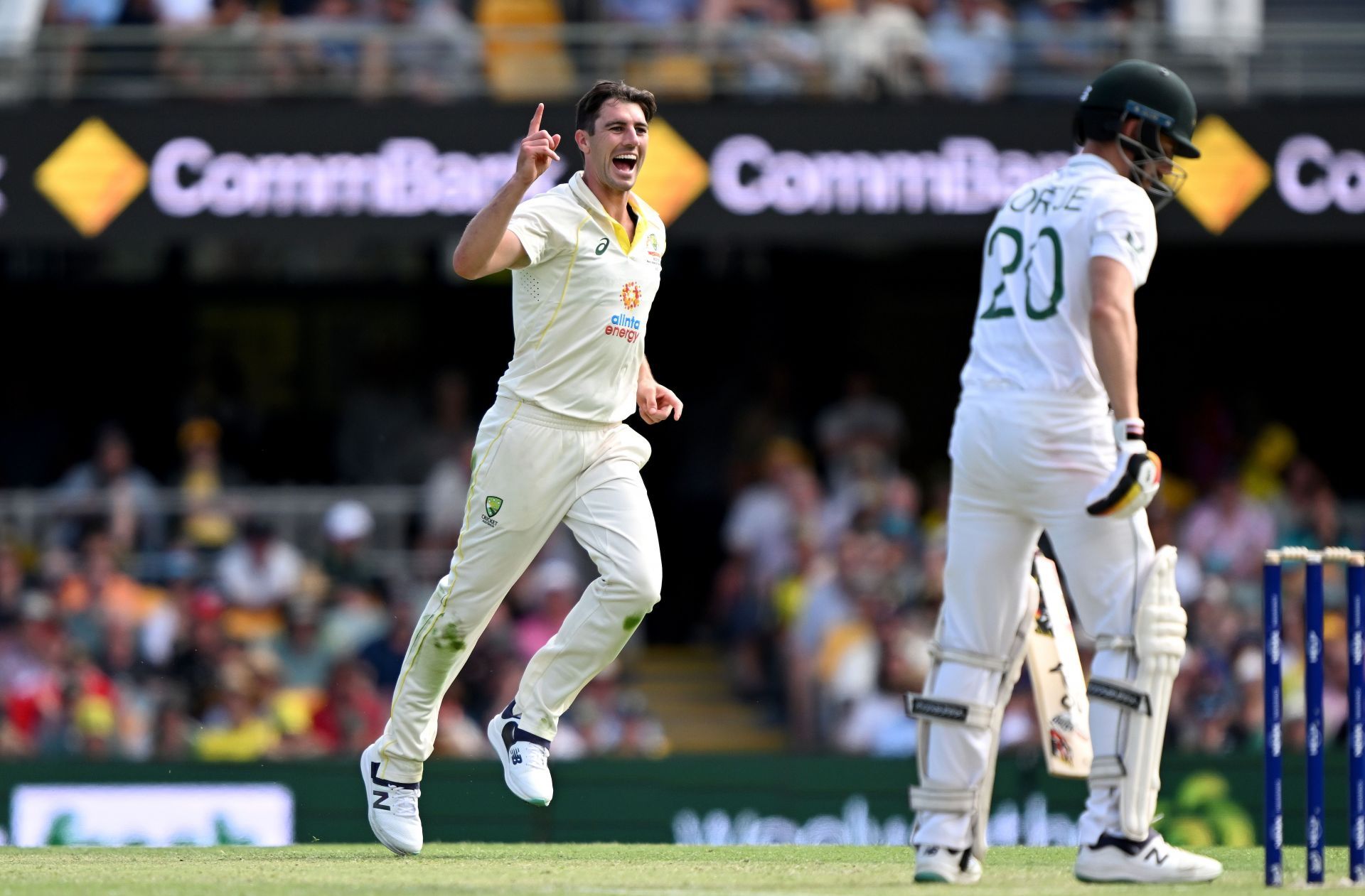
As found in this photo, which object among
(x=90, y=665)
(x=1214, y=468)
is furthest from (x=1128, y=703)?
(x=1214, y=468)

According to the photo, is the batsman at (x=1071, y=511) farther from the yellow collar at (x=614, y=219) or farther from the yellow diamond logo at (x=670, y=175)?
the yellow diamond logo at (x=670, y=175)

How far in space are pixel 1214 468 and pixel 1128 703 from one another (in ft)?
29.3

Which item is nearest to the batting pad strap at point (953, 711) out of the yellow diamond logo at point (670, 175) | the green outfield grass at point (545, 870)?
the green outfield grass at point (545, 870)

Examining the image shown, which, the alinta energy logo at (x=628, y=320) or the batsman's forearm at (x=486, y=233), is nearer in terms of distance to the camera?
the batsman's forearm at (x=486, y=233)

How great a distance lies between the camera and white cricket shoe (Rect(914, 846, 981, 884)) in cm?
554

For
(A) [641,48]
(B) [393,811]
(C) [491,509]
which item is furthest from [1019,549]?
(A) [641,48]

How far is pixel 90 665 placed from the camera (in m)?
11.5

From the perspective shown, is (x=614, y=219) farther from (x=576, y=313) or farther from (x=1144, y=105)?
(x=1144, y=105)

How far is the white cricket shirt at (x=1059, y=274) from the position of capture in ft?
17.8

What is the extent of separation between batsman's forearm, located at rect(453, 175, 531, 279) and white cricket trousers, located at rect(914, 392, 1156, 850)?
138 cm

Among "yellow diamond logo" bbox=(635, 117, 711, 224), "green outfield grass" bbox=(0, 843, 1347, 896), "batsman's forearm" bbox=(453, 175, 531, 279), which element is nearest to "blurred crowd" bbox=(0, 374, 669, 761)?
"yellow diamond logo" bbox=(635, 117, 711, 224)

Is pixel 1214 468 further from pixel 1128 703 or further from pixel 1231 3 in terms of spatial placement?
pixel 1128 703

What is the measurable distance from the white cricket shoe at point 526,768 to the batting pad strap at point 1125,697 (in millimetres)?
1788

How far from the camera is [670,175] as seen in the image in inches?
492
